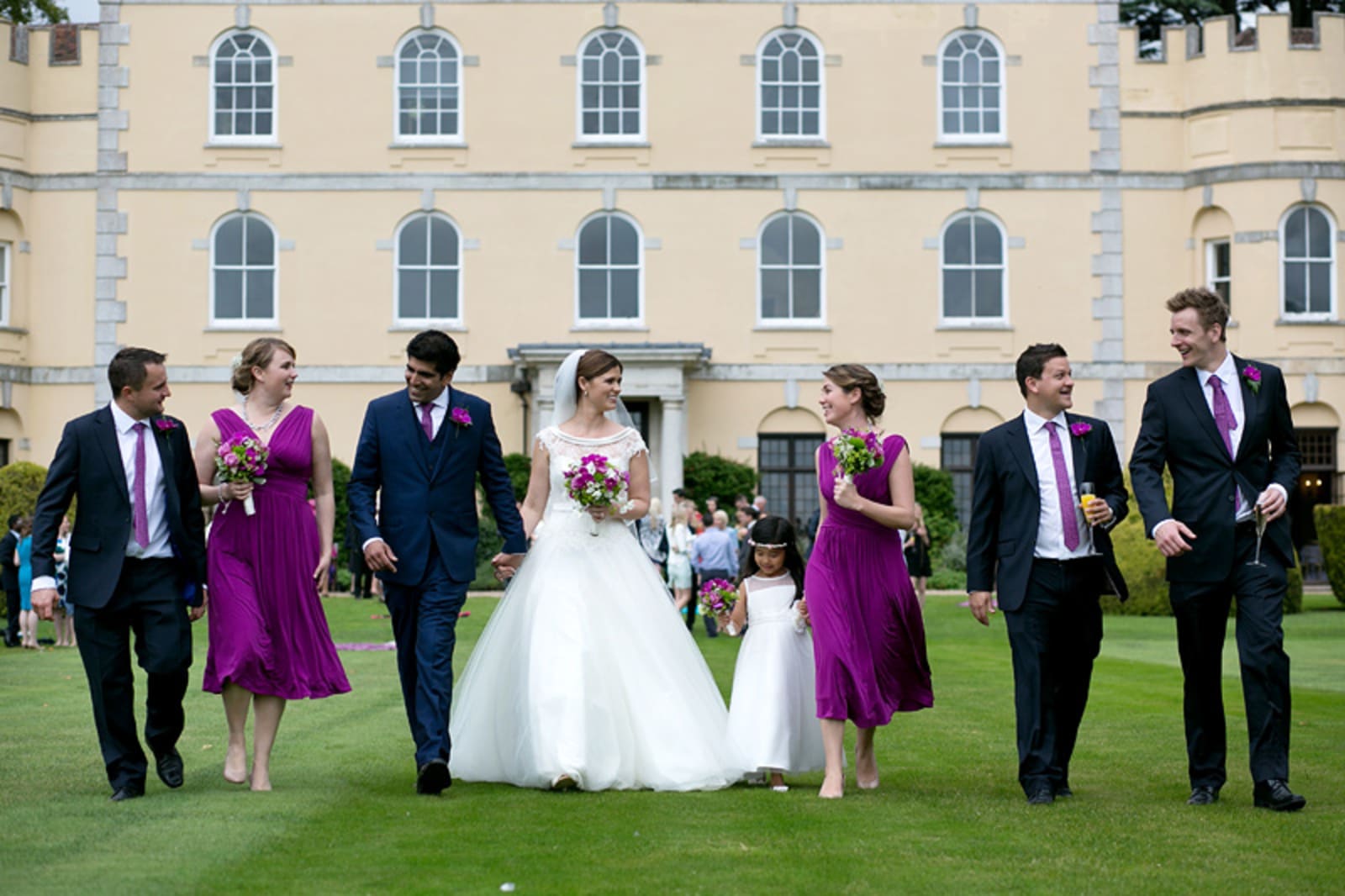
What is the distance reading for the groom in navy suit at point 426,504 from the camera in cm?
939

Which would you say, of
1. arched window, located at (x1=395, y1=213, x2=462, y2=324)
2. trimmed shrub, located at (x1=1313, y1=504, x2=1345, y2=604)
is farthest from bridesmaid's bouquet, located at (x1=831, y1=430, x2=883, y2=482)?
arched window, located at (x1=395, y1=213, x2=462, y2=324)

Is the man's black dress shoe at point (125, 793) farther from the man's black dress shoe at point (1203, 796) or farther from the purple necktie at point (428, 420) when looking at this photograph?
the man's black dress shoe at point (1203, 796)

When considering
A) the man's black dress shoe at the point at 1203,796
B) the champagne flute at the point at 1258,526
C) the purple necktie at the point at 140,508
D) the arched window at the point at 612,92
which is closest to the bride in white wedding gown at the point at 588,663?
the purple necktie at the point at 140,508

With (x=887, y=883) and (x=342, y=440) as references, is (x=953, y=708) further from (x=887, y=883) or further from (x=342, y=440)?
(x=342, y=440)

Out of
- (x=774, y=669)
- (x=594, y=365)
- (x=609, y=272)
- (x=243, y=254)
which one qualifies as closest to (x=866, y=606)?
(x=774, y=669)

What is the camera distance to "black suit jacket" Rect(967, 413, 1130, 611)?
9156mm

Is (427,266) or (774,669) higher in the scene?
(427,266)

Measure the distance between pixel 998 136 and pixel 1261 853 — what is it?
30166mm

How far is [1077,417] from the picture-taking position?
30.7 feet

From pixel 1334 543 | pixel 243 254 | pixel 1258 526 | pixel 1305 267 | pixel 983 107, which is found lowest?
pixel 1334 543

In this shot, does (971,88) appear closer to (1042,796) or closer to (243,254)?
(243,254)

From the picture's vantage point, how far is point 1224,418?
9.02 metres

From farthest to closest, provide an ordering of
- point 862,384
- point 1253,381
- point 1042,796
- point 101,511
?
1. point 862,384
2. point 101,511
3. point 1253,381
4. point 1042,796

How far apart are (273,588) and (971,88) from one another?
2895 cm
